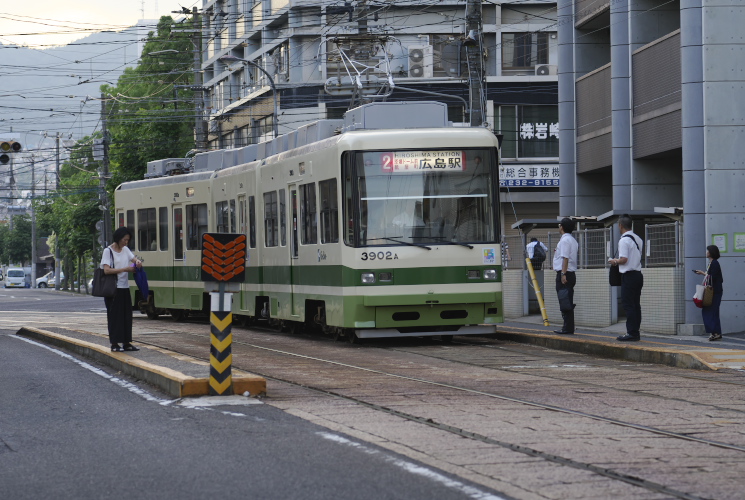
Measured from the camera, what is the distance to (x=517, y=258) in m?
28.3

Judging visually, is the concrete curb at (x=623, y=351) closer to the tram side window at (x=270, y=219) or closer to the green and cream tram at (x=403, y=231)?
→ the green and cream tram at (x=403, y=231)

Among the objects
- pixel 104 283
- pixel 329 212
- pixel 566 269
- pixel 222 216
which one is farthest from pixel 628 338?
pixel 222 216

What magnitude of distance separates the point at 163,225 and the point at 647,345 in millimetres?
14163

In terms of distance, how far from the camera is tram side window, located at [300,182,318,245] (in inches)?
771

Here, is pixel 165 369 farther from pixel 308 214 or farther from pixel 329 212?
pixel 308 214

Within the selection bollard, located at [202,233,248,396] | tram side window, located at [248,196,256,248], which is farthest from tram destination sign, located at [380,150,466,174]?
bollard, located at [202,233,248,396]

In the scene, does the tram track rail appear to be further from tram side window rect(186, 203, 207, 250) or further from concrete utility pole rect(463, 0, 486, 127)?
tram side window rect(186, 203, 207, 250)

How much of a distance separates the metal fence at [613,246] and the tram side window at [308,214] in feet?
19.0

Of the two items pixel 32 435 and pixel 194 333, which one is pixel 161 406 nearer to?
Answer: pixel 32 435

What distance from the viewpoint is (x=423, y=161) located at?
719 inches

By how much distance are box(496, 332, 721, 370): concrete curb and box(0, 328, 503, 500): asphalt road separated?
6.11m

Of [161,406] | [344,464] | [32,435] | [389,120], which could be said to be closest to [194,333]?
[389,120]

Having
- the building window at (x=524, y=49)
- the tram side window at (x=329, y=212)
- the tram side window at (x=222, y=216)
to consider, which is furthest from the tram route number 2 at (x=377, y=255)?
the building window at (x=524, y=49)

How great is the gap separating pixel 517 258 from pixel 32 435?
19.8 meters
